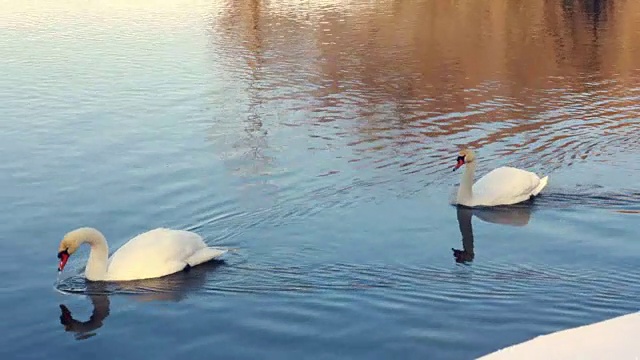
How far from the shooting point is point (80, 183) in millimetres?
14695

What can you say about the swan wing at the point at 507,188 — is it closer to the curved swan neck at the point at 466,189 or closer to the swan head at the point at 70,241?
the curved swan neck at the point at 466,189

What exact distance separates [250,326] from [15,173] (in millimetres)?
6800

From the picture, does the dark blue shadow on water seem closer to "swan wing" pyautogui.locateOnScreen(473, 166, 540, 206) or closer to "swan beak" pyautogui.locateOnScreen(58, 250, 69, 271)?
"swan wing" pyautogui.locateOnScreen(473, 166, 540, 206)

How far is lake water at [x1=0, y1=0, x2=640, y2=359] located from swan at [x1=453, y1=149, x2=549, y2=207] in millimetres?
179

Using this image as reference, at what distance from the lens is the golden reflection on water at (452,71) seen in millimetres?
17609

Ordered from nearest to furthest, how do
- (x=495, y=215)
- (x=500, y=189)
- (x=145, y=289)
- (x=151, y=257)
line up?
(x=145, y=289), (x=151, y=257), (x=495, y=215), (x=500, y=189)

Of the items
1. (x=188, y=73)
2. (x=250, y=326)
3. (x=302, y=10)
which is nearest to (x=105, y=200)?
(x=250, y=326)

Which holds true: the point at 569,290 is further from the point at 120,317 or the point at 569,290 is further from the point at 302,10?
the point at 302,10

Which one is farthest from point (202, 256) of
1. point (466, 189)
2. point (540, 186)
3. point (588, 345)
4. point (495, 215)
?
point (588, 345)

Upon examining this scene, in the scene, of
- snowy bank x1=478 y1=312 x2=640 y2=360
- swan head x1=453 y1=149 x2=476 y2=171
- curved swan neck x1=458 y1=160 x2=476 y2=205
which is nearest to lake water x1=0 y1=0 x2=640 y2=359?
curved swan neck x1=458 y1=160 x2=476 y2=205

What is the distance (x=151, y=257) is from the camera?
10945mm

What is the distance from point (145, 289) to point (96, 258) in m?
0.62

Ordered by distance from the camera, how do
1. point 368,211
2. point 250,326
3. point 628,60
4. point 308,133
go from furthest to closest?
point 628,60 < point 308,133 < point 368,211 < point 250,326

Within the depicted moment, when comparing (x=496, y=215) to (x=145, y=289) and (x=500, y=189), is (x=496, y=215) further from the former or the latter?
(x=145, y=289)
